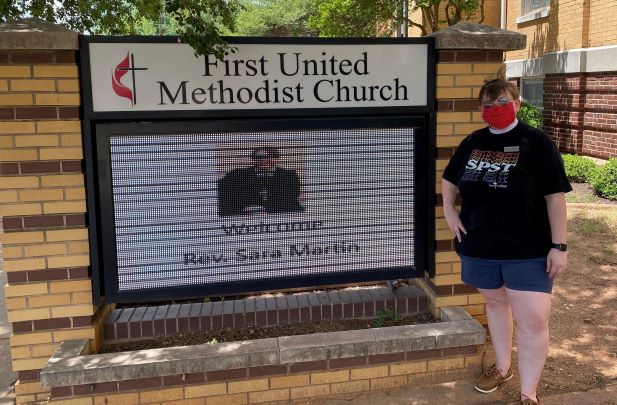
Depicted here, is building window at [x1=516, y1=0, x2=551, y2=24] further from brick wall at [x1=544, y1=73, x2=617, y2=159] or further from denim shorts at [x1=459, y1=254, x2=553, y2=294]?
denim shorts at [x1=459, y1=254, x2=553, y2=294]

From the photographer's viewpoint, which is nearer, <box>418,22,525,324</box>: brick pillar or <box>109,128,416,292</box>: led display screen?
<box>109,128,416,292</box>: led display screen

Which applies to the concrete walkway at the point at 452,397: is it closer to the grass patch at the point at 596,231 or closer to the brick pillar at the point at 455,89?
the brick pillar at the point at 455,89

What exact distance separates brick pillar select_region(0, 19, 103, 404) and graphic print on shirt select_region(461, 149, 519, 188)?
212 centimetres

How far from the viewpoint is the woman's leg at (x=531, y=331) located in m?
2.93

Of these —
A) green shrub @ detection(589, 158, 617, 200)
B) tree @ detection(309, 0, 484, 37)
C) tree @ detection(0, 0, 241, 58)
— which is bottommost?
green shrub @ detection(589, 158, 617, 200)

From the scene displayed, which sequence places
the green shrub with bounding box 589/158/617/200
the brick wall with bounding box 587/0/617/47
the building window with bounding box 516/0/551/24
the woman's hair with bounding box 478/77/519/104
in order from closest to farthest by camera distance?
the woman's hair with bounding box 478/77/519/104, the green shrub with bounding box 589/158/617/200, the brick wall with bounding box 587/0/617/47, the building window with bounding box 516/0/551/24

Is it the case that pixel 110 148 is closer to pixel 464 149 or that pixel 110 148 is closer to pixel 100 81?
pixel 100 81

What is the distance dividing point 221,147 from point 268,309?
1.11 m

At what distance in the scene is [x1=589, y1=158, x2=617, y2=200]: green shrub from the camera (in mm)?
8281

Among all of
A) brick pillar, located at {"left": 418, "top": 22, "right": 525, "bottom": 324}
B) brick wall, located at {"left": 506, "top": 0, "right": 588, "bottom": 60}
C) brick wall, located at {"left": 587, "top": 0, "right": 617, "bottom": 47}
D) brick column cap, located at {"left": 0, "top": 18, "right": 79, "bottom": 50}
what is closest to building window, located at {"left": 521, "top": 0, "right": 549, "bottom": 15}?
brick wall, located at {"left": 506, "top": 0, "right": 588, "bottom": 60}

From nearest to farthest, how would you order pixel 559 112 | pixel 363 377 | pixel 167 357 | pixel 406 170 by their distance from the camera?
pixel 167 357 → pixel 363 377 → pixel 406 170 → pixel 559 112

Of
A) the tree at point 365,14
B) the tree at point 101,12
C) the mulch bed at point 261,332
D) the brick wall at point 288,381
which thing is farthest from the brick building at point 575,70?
the brick wall at point 288,381

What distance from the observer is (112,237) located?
336 cm

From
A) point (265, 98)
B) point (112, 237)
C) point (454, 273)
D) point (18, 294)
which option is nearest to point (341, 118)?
point (265, 98)
